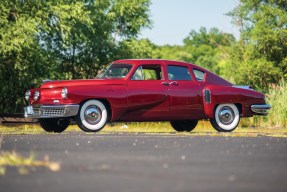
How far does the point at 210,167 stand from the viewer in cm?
780

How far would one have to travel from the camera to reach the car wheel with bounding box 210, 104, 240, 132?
16.9 meters

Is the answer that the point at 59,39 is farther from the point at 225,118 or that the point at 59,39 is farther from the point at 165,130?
the point at 225,118

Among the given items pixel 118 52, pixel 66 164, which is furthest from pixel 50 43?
pixel 66 164

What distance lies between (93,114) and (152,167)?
25.3 feet

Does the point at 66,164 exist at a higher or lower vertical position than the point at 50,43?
lower

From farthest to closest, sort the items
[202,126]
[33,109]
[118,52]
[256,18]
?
[256,18] → [118,52] → [202,126] → [33,109]

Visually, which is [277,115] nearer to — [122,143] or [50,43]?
[122,143]

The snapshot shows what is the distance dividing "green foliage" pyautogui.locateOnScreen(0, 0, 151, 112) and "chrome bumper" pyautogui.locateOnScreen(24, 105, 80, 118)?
12754mm

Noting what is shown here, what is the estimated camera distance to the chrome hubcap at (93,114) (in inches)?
605

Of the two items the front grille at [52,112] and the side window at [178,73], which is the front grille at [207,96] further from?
the front grille at [52,112]

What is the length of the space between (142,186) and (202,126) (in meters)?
19.1

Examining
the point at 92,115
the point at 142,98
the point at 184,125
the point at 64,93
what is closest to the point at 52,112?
the point at 64,93

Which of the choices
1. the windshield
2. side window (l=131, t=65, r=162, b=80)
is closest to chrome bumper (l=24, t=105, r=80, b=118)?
the windshield

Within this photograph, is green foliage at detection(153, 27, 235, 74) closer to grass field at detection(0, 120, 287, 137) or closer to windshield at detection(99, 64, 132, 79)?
grass field at detection(0, 120, 287, 137)
